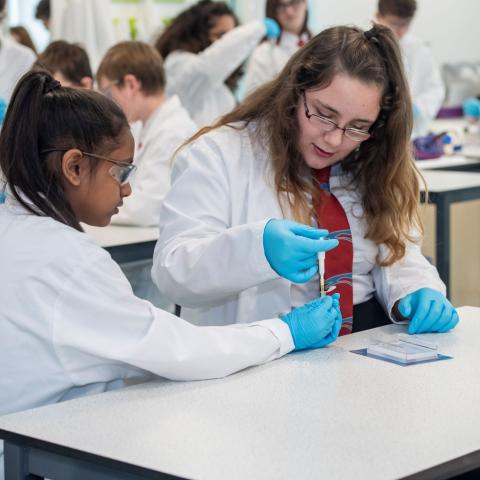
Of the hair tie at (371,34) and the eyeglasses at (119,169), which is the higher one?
the hair tie at (371,34)

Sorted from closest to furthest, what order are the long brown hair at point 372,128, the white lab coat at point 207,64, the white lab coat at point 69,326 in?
the white lab coat at point 69,326, the long brown hair at point 372,128, the white lab coat at point 207,64

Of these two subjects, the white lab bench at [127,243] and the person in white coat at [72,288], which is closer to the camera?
the person in white coat at [72,288]

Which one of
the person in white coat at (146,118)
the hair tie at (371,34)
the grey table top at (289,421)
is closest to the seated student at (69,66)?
the person in white coat at (146,118)

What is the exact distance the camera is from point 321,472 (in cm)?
105

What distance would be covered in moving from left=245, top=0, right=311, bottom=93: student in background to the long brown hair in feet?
8.89

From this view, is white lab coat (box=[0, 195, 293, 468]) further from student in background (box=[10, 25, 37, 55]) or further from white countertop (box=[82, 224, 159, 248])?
student in background (box=[10, 25, 37, 55])

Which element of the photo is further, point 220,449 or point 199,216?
point 199,216

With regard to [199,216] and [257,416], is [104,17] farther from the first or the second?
[257,416]

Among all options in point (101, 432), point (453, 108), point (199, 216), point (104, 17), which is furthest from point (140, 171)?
point (453, 108)

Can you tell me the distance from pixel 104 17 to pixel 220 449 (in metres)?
4.43

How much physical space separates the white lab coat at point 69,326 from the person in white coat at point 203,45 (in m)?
2.80

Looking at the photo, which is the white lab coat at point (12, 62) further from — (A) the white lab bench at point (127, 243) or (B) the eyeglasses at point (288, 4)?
(B) the eyeglasses at point (288, 4)

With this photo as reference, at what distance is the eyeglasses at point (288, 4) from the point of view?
466 centimetres

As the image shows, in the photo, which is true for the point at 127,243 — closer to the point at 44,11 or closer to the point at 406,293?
the point at 406,293
